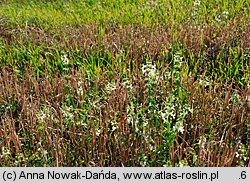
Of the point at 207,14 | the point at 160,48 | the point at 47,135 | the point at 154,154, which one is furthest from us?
the point at 207,14

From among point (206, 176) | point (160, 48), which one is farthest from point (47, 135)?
point (160, 48)

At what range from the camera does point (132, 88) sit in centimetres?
285

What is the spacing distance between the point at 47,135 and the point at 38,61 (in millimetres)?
1636

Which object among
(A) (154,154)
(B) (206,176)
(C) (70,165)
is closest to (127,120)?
(A) (154,154)

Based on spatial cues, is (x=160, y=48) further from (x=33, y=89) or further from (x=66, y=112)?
(x=66, y=112)

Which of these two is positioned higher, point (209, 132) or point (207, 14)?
point (207, 14)

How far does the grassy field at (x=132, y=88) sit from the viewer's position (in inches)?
90.4

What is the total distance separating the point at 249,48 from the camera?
129 inches

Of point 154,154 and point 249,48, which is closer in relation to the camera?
point 154,154

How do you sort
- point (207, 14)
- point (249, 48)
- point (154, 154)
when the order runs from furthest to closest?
point (207, 14) < point (249, 48) < point (154, 154)

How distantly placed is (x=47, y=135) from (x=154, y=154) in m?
0.65

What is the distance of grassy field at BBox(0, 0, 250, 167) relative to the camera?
7.53 feet

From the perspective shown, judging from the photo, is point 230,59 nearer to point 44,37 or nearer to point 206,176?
point 206,176

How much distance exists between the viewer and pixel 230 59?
131 inches
